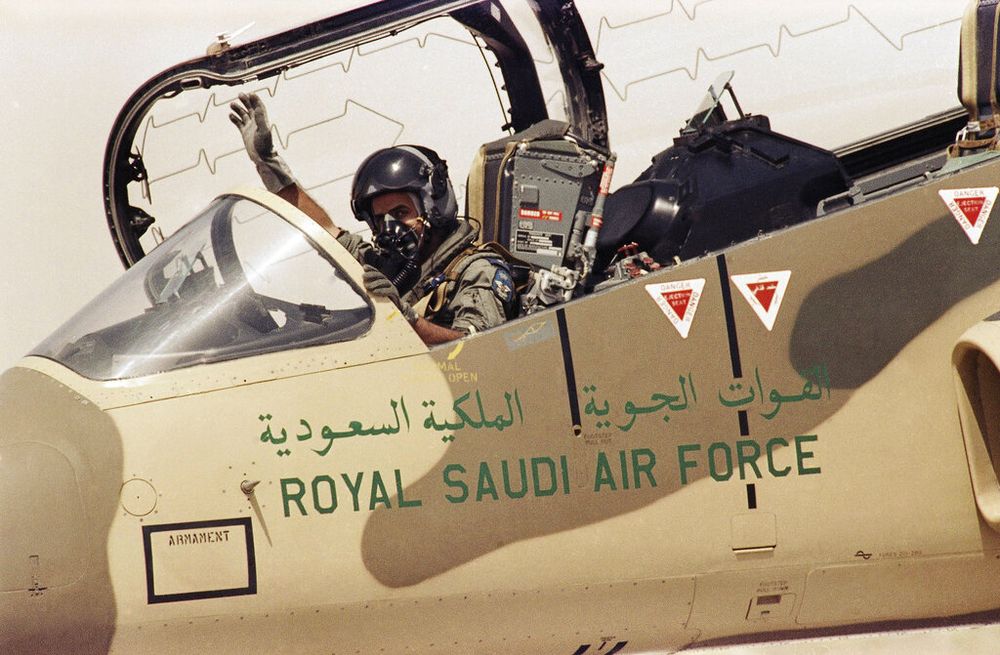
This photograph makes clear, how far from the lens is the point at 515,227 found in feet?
13.5

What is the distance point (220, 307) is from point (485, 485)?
35.8 inches

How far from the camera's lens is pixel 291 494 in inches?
109

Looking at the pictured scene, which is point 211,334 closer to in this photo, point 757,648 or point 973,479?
point 757,648

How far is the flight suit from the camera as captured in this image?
3180mm

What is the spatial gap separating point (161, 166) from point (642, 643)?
284 cm

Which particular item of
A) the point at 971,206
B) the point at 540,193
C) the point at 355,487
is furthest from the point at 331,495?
the point at 971,206

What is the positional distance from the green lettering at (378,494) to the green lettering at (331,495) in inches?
3.7

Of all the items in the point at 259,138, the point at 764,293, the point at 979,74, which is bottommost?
the point at 764,293

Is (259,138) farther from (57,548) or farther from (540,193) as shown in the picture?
(57,548)

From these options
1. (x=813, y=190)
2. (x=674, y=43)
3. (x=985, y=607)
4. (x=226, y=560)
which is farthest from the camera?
(x=674, y=43)

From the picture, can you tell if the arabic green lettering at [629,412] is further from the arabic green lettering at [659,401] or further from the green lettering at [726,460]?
the green lettering at [726,460]

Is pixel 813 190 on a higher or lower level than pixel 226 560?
higher

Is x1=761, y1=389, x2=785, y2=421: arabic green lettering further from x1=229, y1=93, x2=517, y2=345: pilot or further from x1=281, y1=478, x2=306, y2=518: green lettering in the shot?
x1=281, y1=478, x2=306, y2=518: green lettering

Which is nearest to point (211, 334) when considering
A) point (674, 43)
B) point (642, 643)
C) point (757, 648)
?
point (642, 643)
